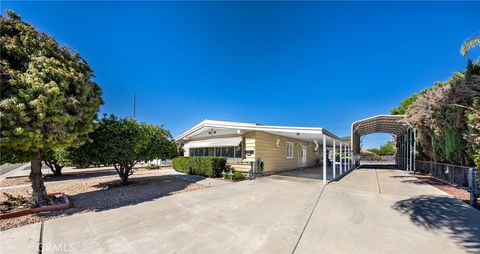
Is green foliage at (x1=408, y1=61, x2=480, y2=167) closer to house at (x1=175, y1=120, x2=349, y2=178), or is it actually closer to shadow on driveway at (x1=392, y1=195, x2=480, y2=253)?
shadow on driveway at (x1=392, y1=195, x2=480, y2=253)

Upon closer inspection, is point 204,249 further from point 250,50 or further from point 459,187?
point 250,50

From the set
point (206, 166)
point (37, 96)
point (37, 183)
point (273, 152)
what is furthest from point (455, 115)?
point (37, 183)

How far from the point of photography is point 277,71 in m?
19.6

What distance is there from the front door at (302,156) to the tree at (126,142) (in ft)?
38.5

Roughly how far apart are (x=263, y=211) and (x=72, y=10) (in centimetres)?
1000

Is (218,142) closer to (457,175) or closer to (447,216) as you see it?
(447,216)

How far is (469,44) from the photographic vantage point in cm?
766

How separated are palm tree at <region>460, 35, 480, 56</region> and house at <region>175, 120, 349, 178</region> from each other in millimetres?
5740

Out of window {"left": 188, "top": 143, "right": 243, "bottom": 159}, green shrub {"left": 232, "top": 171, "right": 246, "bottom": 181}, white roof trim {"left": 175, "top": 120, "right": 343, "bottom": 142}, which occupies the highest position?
white roof trim {"left": 175, "top": 120, "right": 343, "bottom": 142}

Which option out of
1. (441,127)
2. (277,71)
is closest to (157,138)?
(277,71)

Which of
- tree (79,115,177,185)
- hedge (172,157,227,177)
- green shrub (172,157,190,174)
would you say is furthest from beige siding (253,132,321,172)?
tree (79,115,177,185)

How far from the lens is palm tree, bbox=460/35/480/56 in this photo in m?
7.48

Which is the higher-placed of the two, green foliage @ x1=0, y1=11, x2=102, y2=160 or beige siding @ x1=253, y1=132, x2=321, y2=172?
green foliage @ x1=0, y1=11, x2=102, y2=160

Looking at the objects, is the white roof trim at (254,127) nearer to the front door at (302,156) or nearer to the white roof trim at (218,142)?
the white roof trim at (218,142)
